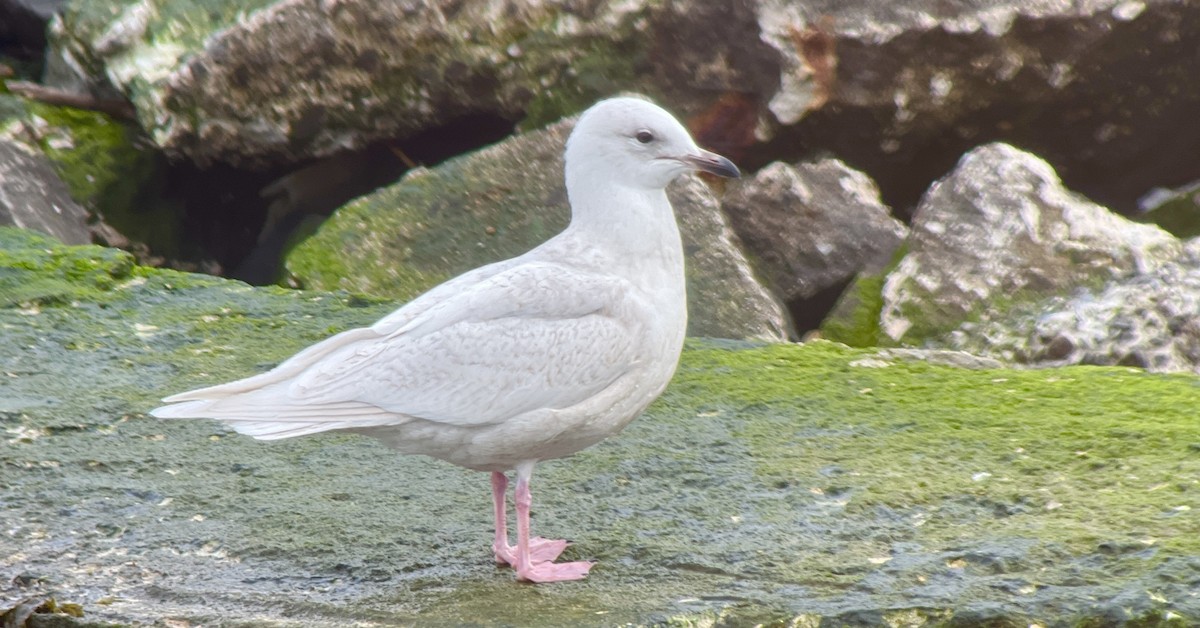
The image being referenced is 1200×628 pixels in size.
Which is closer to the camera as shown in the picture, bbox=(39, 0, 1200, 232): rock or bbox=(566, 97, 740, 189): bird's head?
bbox=(566, 97, 740, 189): bird's head

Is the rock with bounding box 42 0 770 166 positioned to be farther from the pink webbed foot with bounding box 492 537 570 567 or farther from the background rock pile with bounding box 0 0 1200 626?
the pink webbed foot with bounding box 492 537 570 567

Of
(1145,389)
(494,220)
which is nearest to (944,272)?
(1145,389)

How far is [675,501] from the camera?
192 inches

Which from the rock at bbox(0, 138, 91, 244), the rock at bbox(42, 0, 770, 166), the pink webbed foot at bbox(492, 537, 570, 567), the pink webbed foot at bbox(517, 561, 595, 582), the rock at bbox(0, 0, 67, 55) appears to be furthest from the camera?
the rock at bbox(0, 0, 67, 55)

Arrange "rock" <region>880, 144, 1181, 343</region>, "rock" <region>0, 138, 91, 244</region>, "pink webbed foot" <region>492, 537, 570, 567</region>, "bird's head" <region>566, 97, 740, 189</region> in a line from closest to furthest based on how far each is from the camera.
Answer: "pink webbed foot" <region>492, 537, 570, 567</region> → "bird's head" <region>566, 97, 740, 189</region> → "rock" <region>880, 144, 1181, 343</region> → "rock" <region>0, 138, 91, 244</region>

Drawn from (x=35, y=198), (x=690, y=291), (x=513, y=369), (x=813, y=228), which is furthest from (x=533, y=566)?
(x=35, y=198)

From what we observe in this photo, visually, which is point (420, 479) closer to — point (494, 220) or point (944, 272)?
point (494, 220)

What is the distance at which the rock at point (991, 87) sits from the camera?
850cm

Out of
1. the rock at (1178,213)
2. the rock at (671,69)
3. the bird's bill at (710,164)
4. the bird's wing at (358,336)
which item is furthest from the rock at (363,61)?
the bird's wing at (358,336)

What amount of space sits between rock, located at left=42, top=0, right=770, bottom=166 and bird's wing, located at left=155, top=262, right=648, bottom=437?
4399 millimetres

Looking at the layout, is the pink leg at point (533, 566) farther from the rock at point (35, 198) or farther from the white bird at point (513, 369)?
the rock at point (35, 198)

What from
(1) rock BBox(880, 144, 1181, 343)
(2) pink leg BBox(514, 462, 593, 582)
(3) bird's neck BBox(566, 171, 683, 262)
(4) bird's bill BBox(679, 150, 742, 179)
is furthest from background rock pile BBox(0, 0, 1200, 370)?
(2) pink leg BBox(514, 462, 593, 582)

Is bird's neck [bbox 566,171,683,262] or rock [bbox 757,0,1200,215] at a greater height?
rock [bbox 757,0,1200,215]

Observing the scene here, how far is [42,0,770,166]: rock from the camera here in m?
8.47
